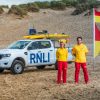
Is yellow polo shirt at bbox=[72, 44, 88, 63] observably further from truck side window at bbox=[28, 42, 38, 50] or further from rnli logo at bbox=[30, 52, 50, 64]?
truck side window at bbox=[28, 42, 38, 50]

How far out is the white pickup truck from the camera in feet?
77.3

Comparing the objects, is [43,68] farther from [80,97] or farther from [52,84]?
[80,97]

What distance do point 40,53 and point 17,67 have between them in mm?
1596

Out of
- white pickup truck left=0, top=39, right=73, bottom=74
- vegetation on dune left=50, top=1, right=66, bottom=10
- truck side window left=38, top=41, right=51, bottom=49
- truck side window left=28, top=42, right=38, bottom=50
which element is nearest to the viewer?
white pickup truck left=0, top=39, right=73, bottom=74

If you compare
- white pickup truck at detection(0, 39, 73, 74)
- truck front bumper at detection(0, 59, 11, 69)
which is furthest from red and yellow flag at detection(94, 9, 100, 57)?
truck front bumper at detection(0, 59, 11, 69)

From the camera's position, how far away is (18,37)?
5547cm

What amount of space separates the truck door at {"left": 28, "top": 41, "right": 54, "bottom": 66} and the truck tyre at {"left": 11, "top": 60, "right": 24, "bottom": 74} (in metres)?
0.61

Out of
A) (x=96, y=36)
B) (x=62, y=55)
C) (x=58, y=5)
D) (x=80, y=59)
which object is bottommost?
(x=80, y=59)

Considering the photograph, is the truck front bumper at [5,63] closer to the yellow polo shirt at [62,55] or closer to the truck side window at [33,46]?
the truck side window at [33,46]

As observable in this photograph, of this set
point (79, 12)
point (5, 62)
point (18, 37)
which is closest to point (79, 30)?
point (18, 37)

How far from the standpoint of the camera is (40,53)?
2473cm

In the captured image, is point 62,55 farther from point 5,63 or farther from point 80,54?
point 5,63

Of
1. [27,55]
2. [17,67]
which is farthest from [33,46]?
[17,67]

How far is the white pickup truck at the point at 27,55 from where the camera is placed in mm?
23547
